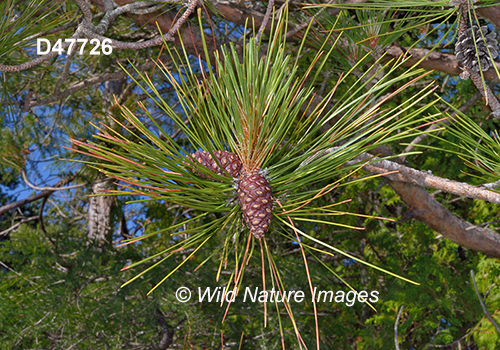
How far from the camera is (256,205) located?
0.42 m

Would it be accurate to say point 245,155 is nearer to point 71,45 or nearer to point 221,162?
point 221,162

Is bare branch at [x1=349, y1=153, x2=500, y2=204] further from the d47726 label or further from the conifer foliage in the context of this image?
the d47726 label

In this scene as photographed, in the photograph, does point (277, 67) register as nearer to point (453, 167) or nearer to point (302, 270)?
point (302, 270)

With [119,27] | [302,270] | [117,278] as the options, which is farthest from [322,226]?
[119,27]

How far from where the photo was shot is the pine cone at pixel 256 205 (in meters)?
0.43

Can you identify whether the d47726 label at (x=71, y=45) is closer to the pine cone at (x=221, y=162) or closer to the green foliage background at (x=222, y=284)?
the green foliage background at (x=222, y=284)

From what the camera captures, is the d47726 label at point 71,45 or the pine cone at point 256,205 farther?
the d47726 label at point 71,45

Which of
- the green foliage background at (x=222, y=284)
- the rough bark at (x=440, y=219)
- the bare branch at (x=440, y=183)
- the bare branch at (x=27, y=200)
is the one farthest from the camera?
the bare branch at (x=27, y=200)

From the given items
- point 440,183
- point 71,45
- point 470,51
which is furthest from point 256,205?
point 71,45

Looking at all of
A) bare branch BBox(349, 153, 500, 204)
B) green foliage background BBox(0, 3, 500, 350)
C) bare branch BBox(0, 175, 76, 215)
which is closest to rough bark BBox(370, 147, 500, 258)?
green foliage background BBox(0, 3, 500, 350)

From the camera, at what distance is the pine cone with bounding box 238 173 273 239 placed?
43 centimetres

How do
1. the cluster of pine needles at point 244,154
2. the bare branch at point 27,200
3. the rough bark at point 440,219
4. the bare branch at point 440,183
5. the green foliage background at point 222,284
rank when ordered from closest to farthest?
the cluster of pine needles at point 244,154, the bare branch at point 440,183, the rough bark at point 440,219, the green foliage background at point 222,284, the bare branch at point 27,200

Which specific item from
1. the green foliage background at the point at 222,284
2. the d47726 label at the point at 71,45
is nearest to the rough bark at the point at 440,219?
the green foliage background at the point at 222,284

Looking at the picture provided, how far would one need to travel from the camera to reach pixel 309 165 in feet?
1.47
